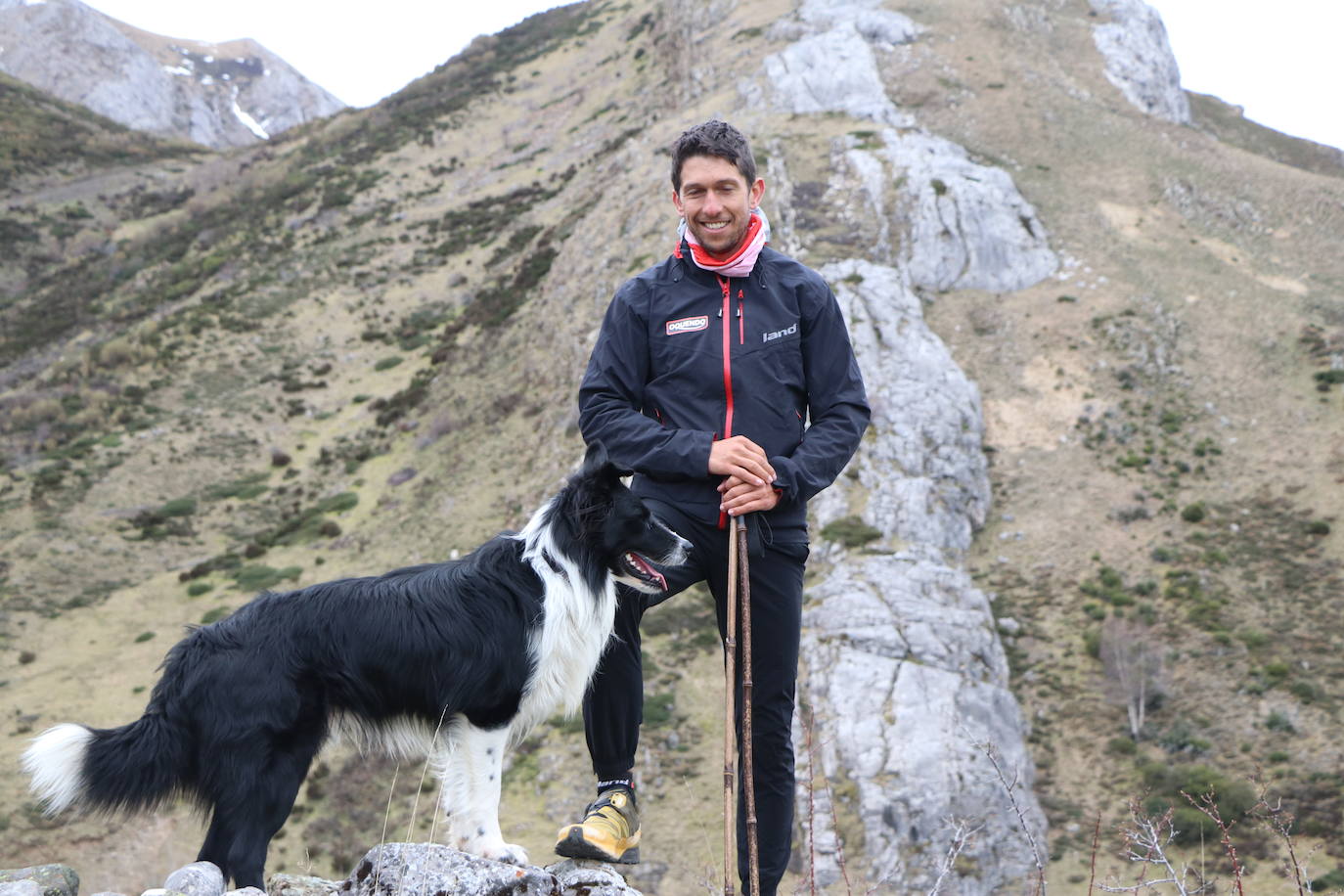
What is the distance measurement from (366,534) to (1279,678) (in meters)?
20.3

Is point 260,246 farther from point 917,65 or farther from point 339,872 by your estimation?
point 339,872

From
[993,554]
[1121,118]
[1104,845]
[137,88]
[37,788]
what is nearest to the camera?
[37,788]

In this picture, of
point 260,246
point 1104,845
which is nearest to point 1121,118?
point 1104,845

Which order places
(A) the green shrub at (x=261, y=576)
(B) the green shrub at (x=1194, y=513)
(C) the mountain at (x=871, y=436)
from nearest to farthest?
(C) the mountain at (x=871, y=436) → (B) the green shrub at (x=1194, y=513) → (A) the green shrub at (x=261, y=576)

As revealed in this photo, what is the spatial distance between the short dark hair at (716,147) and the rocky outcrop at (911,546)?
4.62 meters

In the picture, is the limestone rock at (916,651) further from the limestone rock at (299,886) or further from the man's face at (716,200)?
the man's face at (716,200)

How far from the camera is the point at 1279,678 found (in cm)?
1705

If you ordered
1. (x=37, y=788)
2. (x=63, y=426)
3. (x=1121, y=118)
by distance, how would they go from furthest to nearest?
(x=1121, y=118) < (x=63, y=426) < (x=37, y=788)

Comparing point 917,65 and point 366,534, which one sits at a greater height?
point 917,65

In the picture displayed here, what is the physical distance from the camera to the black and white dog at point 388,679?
4191 millimetres

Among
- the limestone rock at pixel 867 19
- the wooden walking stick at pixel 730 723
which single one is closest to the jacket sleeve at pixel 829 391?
the wooden walking stick at pixel 730 723

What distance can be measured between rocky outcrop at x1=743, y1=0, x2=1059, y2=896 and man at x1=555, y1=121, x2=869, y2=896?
3019 millimetres

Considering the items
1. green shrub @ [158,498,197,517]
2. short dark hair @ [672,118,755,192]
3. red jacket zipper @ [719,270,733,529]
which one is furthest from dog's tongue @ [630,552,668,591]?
green shrub @ [158,498,197,517]

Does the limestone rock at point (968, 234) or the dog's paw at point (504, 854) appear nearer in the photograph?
the dog's paw at point (504, 854)
